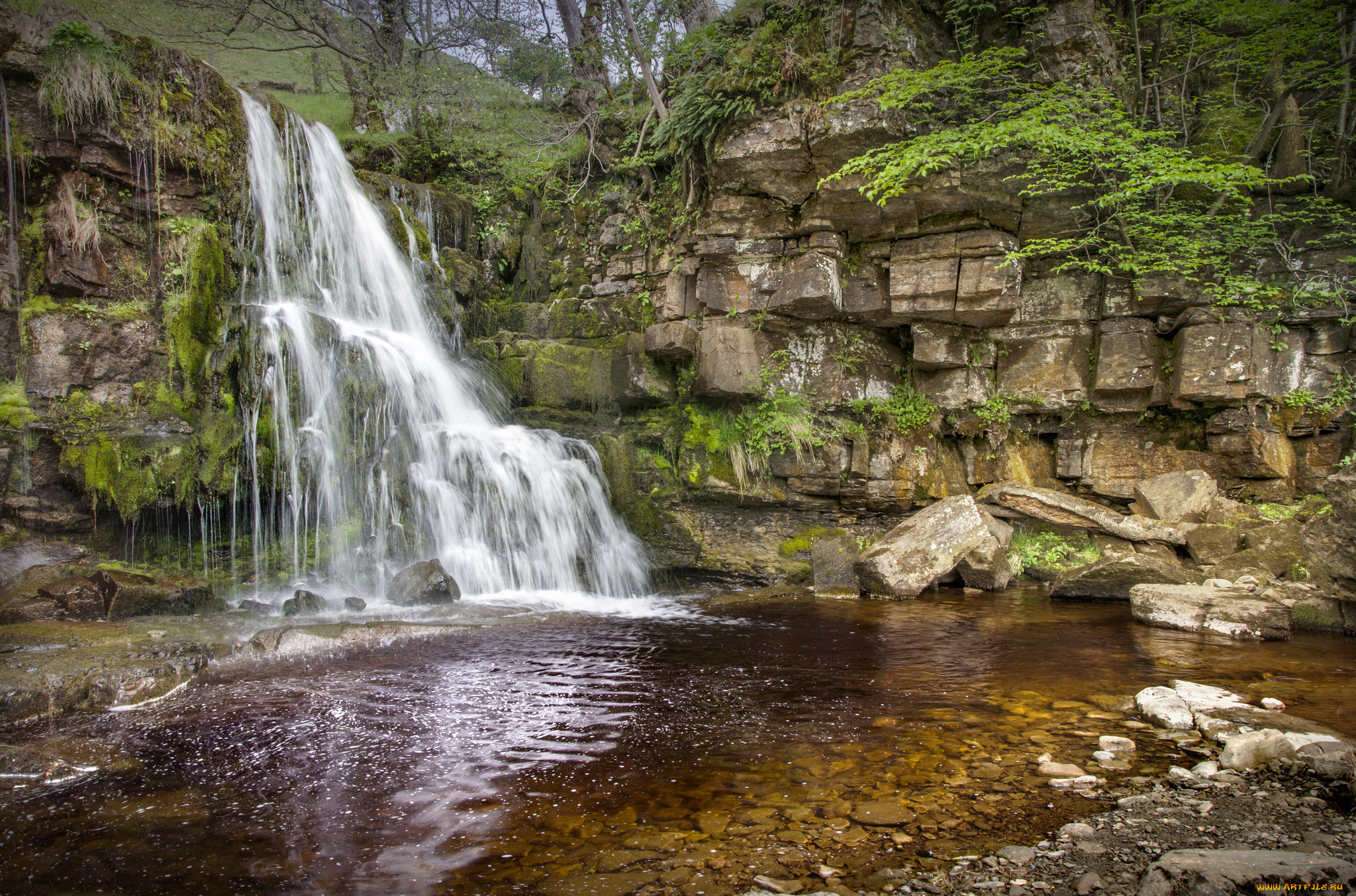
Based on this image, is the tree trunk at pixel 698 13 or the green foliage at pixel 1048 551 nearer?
the green foliage at pixel 1048 551

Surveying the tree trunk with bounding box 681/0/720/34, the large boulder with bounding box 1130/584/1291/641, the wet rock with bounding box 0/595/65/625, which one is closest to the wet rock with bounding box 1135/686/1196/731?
the large boulder with bounding box 1130/584/1291/641

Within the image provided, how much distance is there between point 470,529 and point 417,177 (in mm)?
8530

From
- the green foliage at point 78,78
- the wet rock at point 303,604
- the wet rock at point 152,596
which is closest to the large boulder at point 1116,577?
the wet rock at point 303,604

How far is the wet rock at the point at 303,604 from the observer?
7618mm

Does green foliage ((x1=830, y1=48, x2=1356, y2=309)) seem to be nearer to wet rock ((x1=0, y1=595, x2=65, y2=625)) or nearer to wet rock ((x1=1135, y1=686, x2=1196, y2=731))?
wet rock ((x1=1135, y1=686, x2=1196, y2=731))

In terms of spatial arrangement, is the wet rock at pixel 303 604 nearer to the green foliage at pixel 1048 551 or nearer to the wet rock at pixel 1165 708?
the wet rock at pixel 1165 708

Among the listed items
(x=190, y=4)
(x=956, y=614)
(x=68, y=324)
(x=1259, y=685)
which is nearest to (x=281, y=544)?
(x=68, y=324)

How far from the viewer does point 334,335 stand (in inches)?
371

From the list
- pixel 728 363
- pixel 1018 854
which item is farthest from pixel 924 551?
pixel 1018 854

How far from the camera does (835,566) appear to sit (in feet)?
33.0

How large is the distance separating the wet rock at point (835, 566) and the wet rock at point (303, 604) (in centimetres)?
667

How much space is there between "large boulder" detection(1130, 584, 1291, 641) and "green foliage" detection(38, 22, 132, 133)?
14.0 meters

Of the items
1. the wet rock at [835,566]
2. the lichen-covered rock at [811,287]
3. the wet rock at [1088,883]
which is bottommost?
the wet rock at [835,566]

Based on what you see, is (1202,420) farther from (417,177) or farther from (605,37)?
(417,177)
